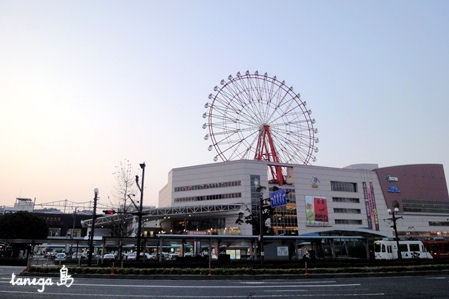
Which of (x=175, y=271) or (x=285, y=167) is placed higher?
(x=285, y=167)

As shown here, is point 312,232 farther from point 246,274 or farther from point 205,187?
point 246,274

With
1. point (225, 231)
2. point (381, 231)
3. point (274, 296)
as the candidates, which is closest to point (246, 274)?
point (274, 296)

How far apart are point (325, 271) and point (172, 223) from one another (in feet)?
216

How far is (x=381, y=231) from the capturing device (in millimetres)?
87125

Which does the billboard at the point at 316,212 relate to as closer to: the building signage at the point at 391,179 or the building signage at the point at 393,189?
the building signage at the point at 393,189

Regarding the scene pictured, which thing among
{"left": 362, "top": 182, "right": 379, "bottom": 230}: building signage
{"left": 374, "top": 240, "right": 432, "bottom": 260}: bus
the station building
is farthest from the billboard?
{"left": 374, "top": 240, "right": 432, "bottom": 260}: bus

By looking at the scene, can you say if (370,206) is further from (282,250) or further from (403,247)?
(282,250)

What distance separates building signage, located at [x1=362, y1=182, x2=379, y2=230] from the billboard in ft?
39.9

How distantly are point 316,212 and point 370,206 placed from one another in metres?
16.2

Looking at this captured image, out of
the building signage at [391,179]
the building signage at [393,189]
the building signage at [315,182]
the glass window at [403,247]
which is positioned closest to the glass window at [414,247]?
the glass window at [403,247]

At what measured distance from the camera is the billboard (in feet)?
268

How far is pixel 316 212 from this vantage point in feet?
271

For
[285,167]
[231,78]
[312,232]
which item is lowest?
[312,232]
